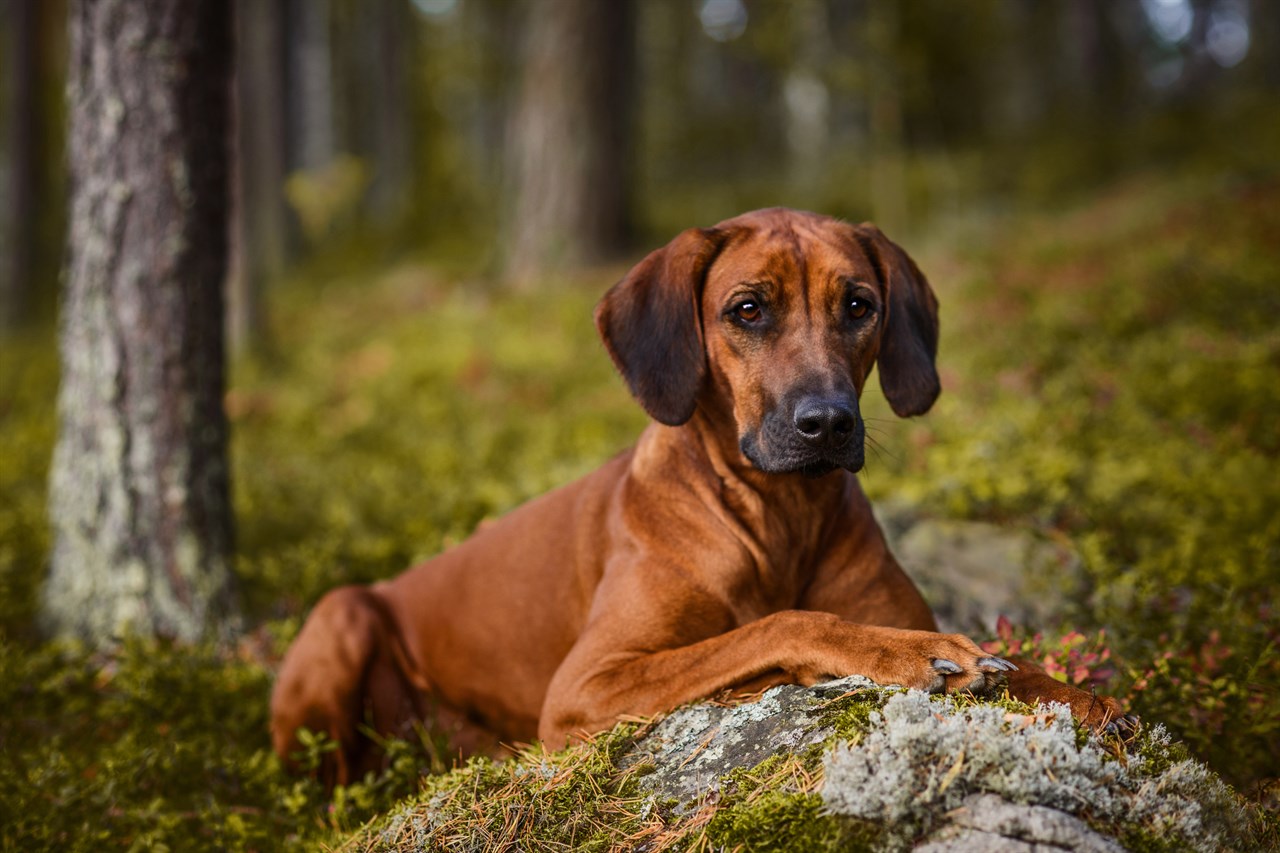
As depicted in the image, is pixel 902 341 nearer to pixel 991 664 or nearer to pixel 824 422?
pixel 824 422

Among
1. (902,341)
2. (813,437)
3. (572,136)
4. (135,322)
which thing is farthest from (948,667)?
(572,136)

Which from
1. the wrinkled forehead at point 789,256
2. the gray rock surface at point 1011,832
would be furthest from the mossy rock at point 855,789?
the wrinkled forehead at point 789,256

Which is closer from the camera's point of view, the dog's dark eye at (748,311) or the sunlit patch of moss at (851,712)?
the sunlit patch of moss at (851,712)

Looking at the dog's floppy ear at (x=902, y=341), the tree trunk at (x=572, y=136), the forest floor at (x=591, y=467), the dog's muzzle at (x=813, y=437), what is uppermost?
the tree trunk at (x=572, y=136)

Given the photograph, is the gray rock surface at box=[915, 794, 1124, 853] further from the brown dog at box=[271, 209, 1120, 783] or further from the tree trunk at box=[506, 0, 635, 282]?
the tree trunk at box=[506, 0, 635, 282]

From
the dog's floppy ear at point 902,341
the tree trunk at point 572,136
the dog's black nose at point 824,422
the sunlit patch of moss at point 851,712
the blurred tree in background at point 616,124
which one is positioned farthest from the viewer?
the blurred tree in background at point 616,124

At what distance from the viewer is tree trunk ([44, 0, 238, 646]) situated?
14.8ft

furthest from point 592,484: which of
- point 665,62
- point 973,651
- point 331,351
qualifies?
point 665,62

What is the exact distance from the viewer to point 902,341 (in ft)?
11.2

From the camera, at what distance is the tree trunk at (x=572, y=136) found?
37.2 ft

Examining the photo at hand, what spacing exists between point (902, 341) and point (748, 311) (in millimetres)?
585

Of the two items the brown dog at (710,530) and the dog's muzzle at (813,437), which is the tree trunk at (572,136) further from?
the dog's muzzle at (813,437)

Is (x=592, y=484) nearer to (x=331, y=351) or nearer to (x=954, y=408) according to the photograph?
(x=954, y=408)

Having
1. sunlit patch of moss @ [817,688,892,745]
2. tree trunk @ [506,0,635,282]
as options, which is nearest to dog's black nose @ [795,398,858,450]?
sunlit patch of moss @ [817,688,892,745]
